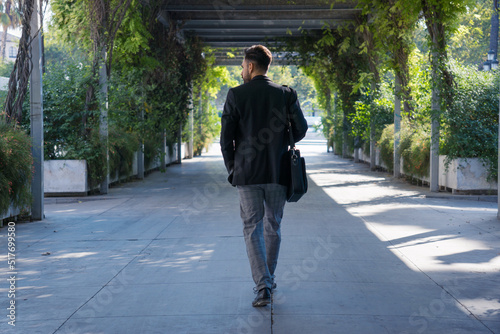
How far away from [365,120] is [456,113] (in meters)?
7.11

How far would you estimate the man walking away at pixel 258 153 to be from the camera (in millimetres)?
5027

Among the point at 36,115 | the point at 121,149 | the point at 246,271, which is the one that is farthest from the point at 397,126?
the point at 246,271

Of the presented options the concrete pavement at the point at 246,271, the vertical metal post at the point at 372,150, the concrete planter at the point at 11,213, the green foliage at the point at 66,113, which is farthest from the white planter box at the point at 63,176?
the vertical metal post at the point at 372,150

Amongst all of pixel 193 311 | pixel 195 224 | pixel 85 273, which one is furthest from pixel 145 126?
pixel 193 311

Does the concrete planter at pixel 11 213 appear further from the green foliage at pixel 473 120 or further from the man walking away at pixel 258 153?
the green foliage at pixel 473 120

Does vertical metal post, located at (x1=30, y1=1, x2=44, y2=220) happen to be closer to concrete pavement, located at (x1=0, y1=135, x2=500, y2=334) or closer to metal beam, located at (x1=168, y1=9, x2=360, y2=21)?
concrete pavement, located at (x1=0, y1=135, x2=500, y2=334)

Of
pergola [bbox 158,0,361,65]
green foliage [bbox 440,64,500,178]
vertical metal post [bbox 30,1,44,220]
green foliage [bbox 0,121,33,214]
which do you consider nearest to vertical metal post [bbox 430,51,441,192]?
green foliage [bbox 440,64,500,178]

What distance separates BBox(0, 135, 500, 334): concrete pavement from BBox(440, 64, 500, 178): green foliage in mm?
1762

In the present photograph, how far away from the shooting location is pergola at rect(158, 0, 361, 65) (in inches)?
715

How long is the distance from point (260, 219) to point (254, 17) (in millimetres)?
15267

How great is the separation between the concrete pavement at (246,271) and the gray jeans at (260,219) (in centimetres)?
26

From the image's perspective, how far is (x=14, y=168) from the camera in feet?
29.0

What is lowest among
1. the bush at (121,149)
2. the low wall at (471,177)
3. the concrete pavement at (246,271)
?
the concrete pavement at (246,271)

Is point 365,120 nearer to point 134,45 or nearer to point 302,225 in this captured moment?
point 134,45
